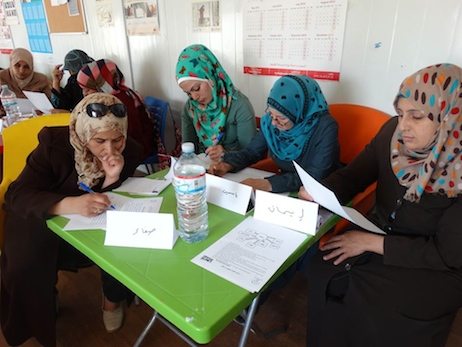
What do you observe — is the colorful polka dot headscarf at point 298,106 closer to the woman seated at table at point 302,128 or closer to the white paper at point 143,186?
the woman seated at table at point 302,128

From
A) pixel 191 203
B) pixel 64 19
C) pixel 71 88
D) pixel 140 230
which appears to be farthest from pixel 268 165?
pixel 64 19

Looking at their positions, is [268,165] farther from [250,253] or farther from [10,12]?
[10,12]

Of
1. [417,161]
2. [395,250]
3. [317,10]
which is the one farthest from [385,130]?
[317,10]

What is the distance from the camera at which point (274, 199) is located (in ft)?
3.22

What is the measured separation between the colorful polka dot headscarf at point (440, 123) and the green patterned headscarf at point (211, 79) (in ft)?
3.42

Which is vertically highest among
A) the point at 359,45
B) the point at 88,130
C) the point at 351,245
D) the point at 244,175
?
the point at 359,45

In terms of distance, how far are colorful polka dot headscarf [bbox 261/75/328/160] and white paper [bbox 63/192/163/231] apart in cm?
63

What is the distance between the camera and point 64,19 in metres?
3.40

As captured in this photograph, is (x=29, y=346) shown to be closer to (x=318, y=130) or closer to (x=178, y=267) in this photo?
(x=178, y=267)

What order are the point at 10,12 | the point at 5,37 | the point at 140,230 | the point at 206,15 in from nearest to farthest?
the point at 140,230, the point at 206,15, the point at 10,12, the point at 5,37

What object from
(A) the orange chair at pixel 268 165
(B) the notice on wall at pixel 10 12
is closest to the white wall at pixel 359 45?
(A) the orange chair at pixel 268 165

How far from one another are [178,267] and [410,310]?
2.34 ft

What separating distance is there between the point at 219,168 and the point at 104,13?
2271 mm

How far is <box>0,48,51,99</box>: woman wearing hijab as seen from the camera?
319cm
